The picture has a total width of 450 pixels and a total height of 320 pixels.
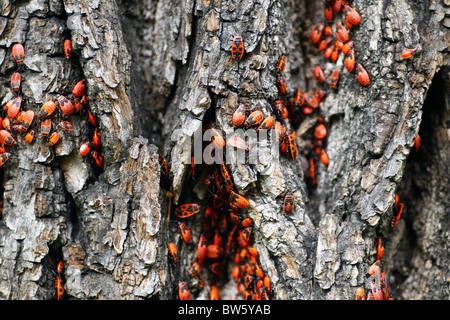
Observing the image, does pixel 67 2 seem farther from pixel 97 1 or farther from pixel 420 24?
pixel 420 24

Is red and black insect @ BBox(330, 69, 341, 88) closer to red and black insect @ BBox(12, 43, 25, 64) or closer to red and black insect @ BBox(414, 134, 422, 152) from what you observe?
red and black insect @ BBox(414, 134, 422, 152)

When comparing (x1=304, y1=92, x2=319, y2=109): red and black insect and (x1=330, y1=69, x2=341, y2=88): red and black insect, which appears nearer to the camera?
(x1=330, y1=69, x2=341, y2=88): red and black insect

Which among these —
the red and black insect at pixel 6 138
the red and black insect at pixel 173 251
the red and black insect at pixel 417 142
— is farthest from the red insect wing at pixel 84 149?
the red and black insect at pixel 417 142

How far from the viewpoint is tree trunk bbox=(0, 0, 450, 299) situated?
3.92 meters

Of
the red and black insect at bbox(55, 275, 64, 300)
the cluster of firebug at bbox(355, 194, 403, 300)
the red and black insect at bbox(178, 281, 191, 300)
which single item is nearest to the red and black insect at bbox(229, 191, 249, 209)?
the red and black insect at bbox(178, 281, 191, 300)

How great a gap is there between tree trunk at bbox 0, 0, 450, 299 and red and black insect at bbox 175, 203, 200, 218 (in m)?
0.09

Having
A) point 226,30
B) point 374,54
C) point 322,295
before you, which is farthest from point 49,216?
point 374,54

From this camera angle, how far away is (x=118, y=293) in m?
3.88

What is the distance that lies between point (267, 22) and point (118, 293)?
Answer: 314cm

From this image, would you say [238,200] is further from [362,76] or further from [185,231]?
[362,76]

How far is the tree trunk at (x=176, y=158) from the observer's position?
12.8 feet

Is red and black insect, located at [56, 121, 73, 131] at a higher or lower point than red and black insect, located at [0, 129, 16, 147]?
higher

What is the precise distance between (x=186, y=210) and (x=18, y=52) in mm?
2341

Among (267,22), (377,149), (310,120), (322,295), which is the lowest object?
(322,295)
